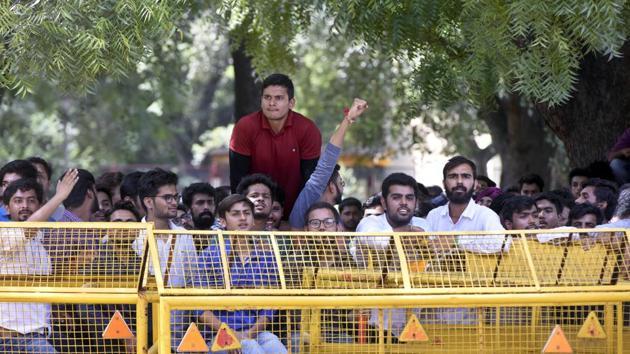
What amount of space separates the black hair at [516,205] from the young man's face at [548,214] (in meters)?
0.47

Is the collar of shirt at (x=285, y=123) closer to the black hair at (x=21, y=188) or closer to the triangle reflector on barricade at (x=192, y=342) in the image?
the black hair at (x=21, y=188)

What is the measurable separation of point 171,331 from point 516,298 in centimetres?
189

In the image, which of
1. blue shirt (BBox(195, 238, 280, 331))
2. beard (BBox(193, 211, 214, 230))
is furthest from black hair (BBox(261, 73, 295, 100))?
blue shirt (BBox(195, 238, 280, 331))

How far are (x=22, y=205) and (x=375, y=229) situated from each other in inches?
93.0

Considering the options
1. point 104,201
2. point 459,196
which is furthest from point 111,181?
point 459,196

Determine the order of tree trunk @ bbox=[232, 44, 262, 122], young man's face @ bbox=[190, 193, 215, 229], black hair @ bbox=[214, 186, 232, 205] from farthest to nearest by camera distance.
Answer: tree trunk @ bbox=[232, 44, 262, 122] → black hair @ bbox=[214, 186, 232, 205] → young man's face @ bbox=[190, 193, 215, 229]

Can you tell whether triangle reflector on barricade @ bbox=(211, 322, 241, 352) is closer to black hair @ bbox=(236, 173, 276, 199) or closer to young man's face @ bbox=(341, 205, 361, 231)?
black hair @ bbox=(236, 173, 276, 199)

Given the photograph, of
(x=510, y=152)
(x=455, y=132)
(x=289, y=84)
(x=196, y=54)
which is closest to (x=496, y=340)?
(x=289, y=84)

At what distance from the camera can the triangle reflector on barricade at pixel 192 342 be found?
264 inches

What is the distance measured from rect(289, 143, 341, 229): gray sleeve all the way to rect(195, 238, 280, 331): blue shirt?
1.95 m

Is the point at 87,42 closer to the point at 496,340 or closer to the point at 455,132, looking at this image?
the point at 496,340

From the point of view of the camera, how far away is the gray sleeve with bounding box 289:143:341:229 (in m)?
9.08

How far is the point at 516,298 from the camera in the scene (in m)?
6.90

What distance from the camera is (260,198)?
893cm
